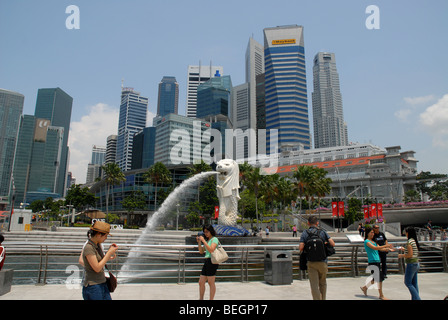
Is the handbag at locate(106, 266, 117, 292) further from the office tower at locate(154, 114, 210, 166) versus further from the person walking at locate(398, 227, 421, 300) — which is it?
the office tower at locate(154, 114, 210, 166)

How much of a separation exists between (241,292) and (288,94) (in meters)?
169

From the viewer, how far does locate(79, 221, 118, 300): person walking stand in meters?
4.35

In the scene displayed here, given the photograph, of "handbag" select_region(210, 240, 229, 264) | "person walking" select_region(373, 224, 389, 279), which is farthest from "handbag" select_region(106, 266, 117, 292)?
"person walking" select_region(373, 224, 389, 279)

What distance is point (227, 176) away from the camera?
2733 cm

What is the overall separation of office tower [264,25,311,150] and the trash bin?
157354 mm

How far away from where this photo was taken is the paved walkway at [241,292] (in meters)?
7.28

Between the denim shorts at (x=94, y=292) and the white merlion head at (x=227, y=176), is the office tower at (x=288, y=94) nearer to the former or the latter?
the white merlion head at (x=227, y=176)

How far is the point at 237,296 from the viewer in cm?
751

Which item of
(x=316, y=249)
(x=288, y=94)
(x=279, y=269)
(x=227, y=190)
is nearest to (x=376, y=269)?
(x=279, y=269)

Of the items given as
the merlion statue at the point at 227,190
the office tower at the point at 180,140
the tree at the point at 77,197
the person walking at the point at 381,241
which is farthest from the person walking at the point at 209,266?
the office tower at the point at 180,140

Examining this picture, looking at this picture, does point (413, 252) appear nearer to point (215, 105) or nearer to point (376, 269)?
point (376, 269)

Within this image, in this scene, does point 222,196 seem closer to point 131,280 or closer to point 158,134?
point 131,280

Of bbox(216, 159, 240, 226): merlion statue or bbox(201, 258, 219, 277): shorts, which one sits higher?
bbox(216, 159, 240, 226): merlion statue
